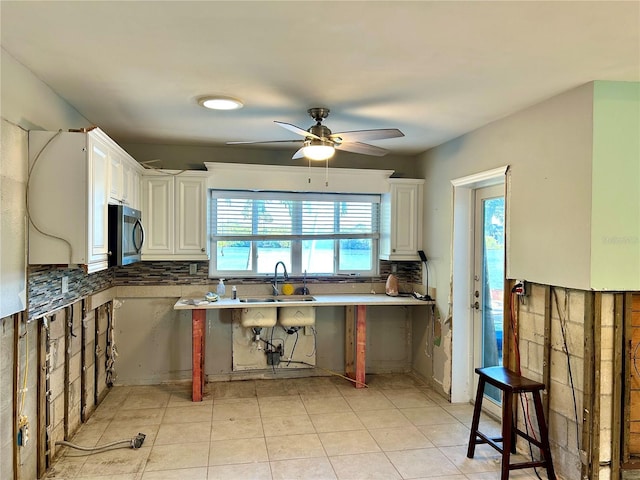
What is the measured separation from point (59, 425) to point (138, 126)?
7.78 feet

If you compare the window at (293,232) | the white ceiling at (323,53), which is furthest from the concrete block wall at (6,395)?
the window at (293,232)

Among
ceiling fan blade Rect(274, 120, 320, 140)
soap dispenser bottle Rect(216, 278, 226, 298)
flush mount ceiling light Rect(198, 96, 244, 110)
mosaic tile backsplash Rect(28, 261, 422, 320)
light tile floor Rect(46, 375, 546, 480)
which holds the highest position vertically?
flush mount ceiling light Rect(198, 96, 244, 110)

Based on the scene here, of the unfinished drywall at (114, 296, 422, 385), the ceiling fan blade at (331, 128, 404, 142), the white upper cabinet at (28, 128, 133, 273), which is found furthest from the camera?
the unfinished drywall at (114, 296, 422, 385)

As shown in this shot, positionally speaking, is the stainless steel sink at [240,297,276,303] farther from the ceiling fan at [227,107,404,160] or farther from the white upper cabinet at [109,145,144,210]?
the ceiling fan at [227,107,404,160]

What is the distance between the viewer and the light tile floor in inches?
110

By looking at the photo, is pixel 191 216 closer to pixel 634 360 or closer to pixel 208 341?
pixel 208 341

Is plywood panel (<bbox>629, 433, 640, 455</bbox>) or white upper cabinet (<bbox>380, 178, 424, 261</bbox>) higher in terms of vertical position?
white upper cabinet (<bbox>380, 178, 424, 261</bbox>)

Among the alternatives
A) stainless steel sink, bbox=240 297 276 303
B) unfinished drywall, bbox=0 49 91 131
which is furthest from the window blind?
unfinished drywall, bbox=0 49 91 131

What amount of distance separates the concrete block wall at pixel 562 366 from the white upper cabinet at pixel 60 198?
114 inches

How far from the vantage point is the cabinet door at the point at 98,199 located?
2540mm

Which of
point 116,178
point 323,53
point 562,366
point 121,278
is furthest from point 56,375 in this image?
point 562,366

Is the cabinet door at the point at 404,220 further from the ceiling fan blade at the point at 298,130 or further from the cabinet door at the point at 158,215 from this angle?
the cabinet door at the point at 158,215

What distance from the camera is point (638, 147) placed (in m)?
2.48

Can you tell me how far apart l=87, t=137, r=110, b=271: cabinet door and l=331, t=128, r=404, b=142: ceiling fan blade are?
1517 millimetres
